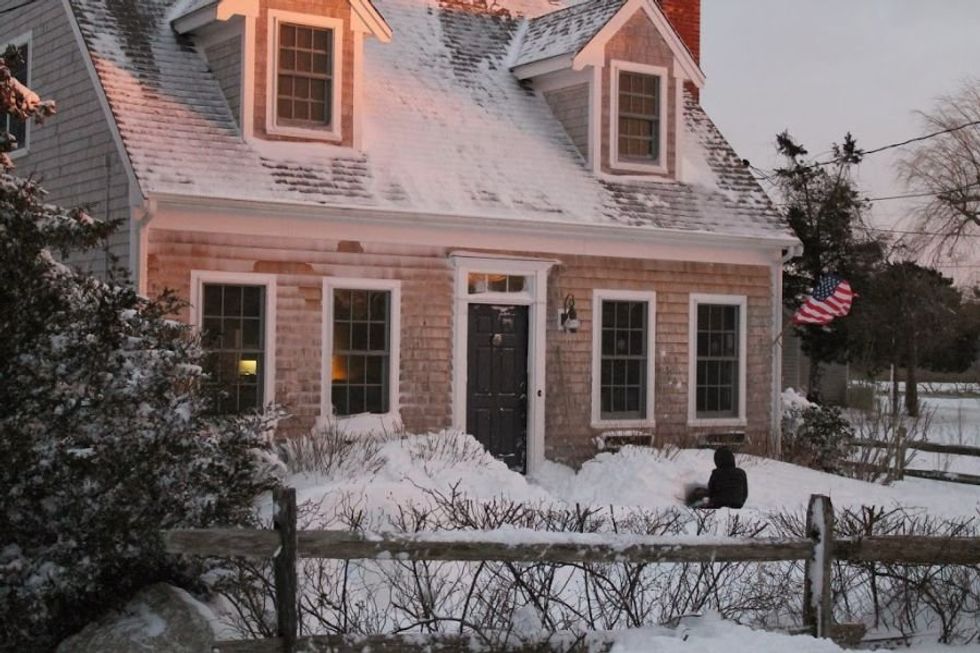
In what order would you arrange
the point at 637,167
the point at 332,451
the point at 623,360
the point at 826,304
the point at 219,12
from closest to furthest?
the point at 332,451
the point at 219,12
the point at 623,360
the point at 826,304
the point at 637,167

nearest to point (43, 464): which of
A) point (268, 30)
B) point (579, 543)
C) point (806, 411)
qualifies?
point (579, 543)

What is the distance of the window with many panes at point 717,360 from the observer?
60.4ft

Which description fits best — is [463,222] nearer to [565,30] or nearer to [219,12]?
[219,12]

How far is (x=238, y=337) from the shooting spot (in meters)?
14.8

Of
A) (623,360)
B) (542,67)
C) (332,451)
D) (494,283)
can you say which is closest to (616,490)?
(623,360)

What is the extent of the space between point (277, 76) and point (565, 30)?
5.05m

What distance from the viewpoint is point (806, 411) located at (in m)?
19.3

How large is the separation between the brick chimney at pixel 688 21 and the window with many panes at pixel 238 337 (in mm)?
10415

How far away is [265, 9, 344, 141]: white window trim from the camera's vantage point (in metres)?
15.5

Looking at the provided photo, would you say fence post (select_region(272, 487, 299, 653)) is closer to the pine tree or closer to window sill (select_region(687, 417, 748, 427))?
window sill (select_region(687, 417, 748, 427))

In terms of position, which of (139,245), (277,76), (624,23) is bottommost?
(139,245)

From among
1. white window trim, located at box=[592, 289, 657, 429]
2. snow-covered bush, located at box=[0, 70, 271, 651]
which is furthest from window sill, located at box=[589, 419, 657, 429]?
snow-covered bush, located at box=[0, 70, 271, 651]

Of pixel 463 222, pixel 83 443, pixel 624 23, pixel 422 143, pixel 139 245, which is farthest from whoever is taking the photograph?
pixel 624 23

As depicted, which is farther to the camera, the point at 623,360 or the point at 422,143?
the point at 623,360
